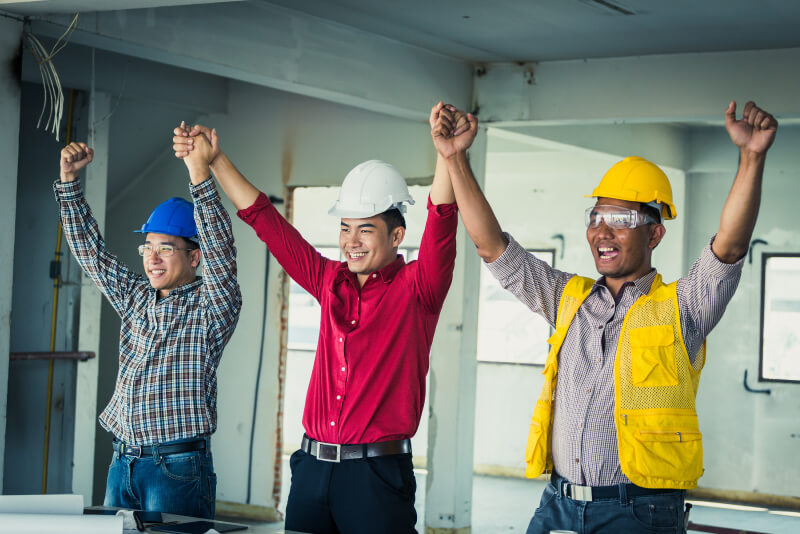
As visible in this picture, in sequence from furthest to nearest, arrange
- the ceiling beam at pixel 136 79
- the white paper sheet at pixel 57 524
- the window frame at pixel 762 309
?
1. the window frame at pixel 762 309
2. the ceiling beam at pixel 136 79
3. the white paper sheet at pixel 57 524

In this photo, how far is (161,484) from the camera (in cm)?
303

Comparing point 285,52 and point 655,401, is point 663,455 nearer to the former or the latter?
point 655,401

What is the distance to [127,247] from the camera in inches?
248

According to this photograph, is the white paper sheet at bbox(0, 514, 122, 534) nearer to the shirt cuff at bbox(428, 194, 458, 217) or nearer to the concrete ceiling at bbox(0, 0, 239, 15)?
the shirt cuff at bbox(428, 194, 458, 217)

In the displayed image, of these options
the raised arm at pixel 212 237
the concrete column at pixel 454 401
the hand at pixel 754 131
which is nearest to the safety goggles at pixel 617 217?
the hand at pixel 754 131

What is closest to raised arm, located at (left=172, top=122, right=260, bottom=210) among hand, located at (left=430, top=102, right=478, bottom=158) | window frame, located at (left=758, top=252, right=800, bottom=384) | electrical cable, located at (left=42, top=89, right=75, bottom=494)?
hand, located at (left=430, top=102, right=478, bottom=158)

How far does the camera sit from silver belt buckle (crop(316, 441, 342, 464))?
279cm

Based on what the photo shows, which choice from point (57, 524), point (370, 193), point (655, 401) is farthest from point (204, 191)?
point (655, 401)

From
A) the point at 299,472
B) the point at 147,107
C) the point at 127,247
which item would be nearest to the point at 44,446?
the point at 127,247

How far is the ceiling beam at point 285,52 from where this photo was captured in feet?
13.1

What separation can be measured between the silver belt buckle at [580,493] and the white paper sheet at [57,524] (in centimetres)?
113

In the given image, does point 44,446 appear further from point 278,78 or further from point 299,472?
point 299,472

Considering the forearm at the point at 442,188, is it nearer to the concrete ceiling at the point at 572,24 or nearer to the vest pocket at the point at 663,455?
the vest pocket at the point at 663,455

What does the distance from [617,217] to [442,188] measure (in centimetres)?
49
